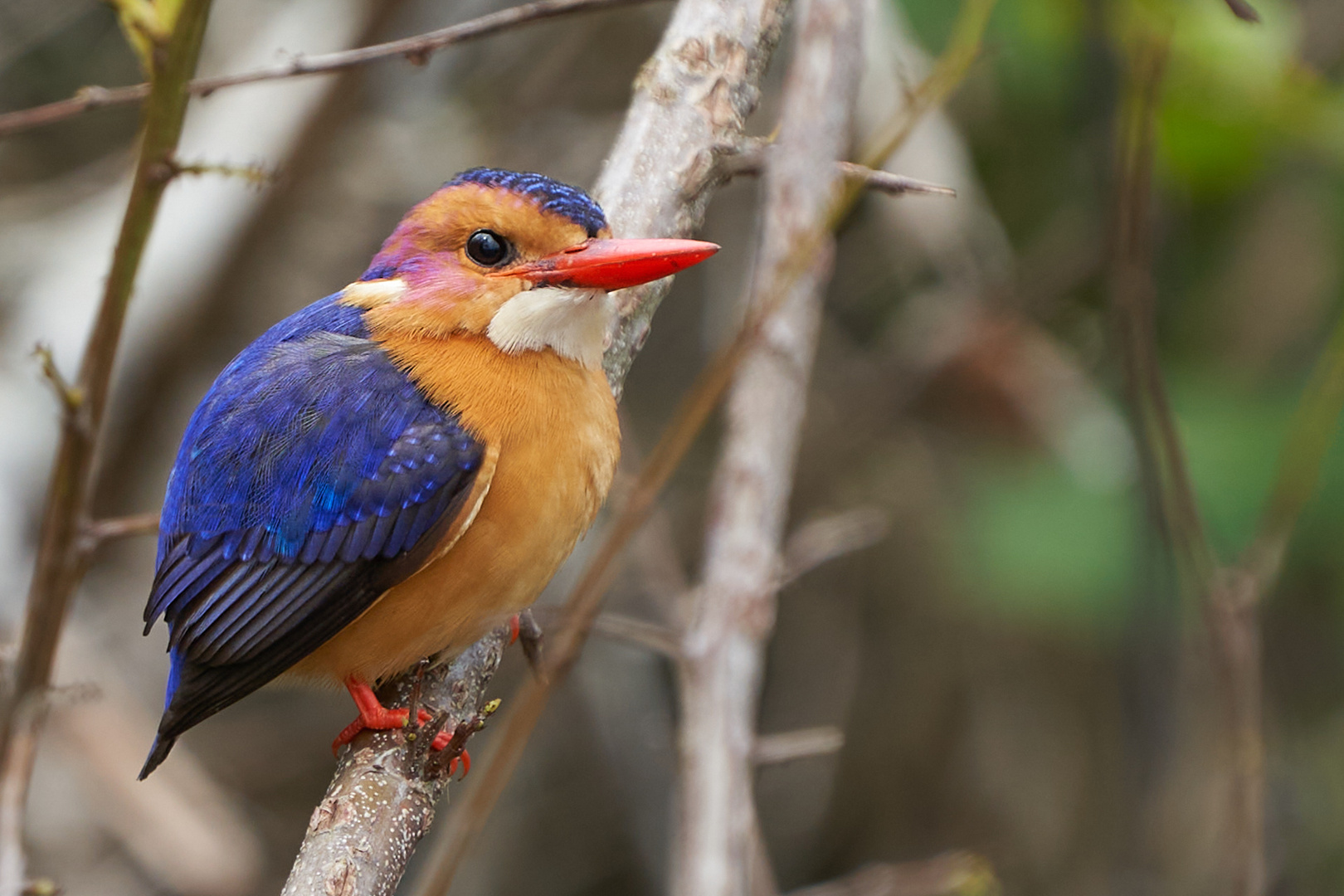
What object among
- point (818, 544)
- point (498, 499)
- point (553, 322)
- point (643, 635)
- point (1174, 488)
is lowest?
point (1174, 488)

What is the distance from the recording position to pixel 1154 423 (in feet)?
10.5

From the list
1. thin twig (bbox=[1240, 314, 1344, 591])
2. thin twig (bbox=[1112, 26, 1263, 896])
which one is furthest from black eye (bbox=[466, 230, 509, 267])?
thin twig (bbox=[1240, 314, 1344, 591])

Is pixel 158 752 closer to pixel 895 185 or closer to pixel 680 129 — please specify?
pixel 680 129

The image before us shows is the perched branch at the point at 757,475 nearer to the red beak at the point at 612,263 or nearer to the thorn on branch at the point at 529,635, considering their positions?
the red beak at the point at 612,263

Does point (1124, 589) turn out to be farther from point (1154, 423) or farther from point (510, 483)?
point (510, 483)

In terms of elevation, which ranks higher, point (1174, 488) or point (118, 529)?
point (118, 529)

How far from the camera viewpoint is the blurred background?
3.33 m

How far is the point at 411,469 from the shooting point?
2.02 metres

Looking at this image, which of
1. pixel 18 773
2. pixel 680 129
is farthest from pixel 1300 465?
pixel 18 773

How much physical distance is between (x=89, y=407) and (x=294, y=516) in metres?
0.35

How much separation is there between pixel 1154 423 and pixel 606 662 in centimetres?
181

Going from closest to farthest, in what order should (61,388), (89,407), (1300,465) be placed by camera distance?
(61,388)
(89,407)
(1300,465)

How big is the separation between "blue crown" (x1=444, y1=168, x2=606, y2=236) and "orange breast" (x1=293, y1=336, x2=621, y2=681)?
23 cm

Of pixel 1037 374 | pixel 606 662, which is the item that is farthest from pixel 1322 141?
pixel 606 662
